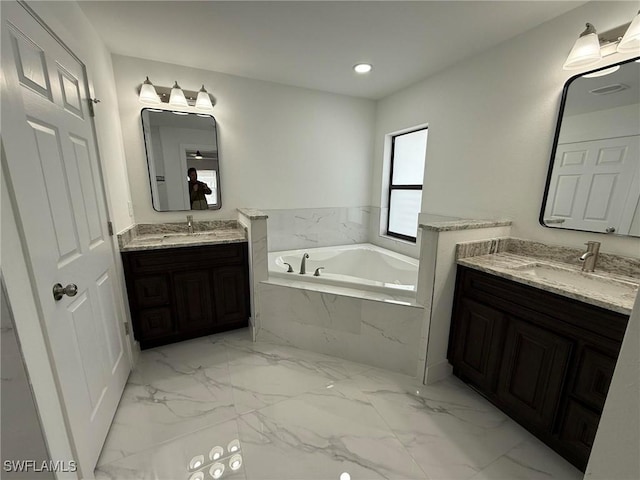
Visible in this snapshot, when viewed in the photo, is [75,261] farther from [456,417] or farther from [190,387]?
[456,417]

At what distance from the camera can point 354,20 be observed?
1.59 metres

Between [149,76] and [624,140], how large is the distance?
3.24 m

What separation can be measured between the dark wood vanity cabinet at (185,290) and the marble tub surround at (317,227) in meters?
0.73

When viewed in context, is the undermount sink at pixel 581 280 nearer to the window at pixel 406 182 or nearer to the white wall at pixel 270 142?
the window at pixel 406 182

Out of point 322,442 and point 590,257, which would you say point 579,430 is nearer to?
point 590,257

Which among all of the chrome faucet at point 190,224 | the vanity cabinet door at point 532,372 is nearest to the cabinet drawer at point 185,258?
the chrome faucet at point 190,224

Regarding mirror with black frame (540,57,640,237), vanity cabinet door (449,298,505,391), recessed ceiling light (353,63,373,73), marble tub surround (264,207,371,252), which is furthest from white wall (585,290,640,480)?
marble tub surround (264,207,371,252)

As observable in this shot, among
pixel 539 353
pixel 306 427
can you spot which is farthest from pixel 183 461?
pixel 539 353

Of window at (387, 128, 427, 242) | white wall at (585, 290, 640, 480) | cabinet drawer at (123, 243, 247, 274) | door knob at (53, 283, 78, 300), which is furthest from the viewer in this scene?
window at (387, 128, 427, 242)

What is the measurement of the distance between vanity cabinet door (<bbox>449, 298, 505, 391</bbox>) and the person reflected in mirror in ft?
7.59

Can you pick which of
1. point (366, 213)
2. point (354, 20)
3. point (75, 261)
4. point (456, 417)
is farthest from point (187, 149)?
point (456, 417)

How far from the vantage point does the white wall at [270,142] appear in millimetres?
2199

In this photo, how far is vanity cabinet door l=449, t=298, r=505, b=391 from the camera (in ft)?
4.86

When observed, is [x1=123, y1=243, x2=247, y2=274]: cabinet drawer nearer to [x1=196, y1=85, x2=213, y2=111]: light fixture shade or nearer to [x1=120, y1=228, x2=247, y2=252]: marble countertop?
[x1=120, y1=228, x2=247, y2=252]: marble countertop
